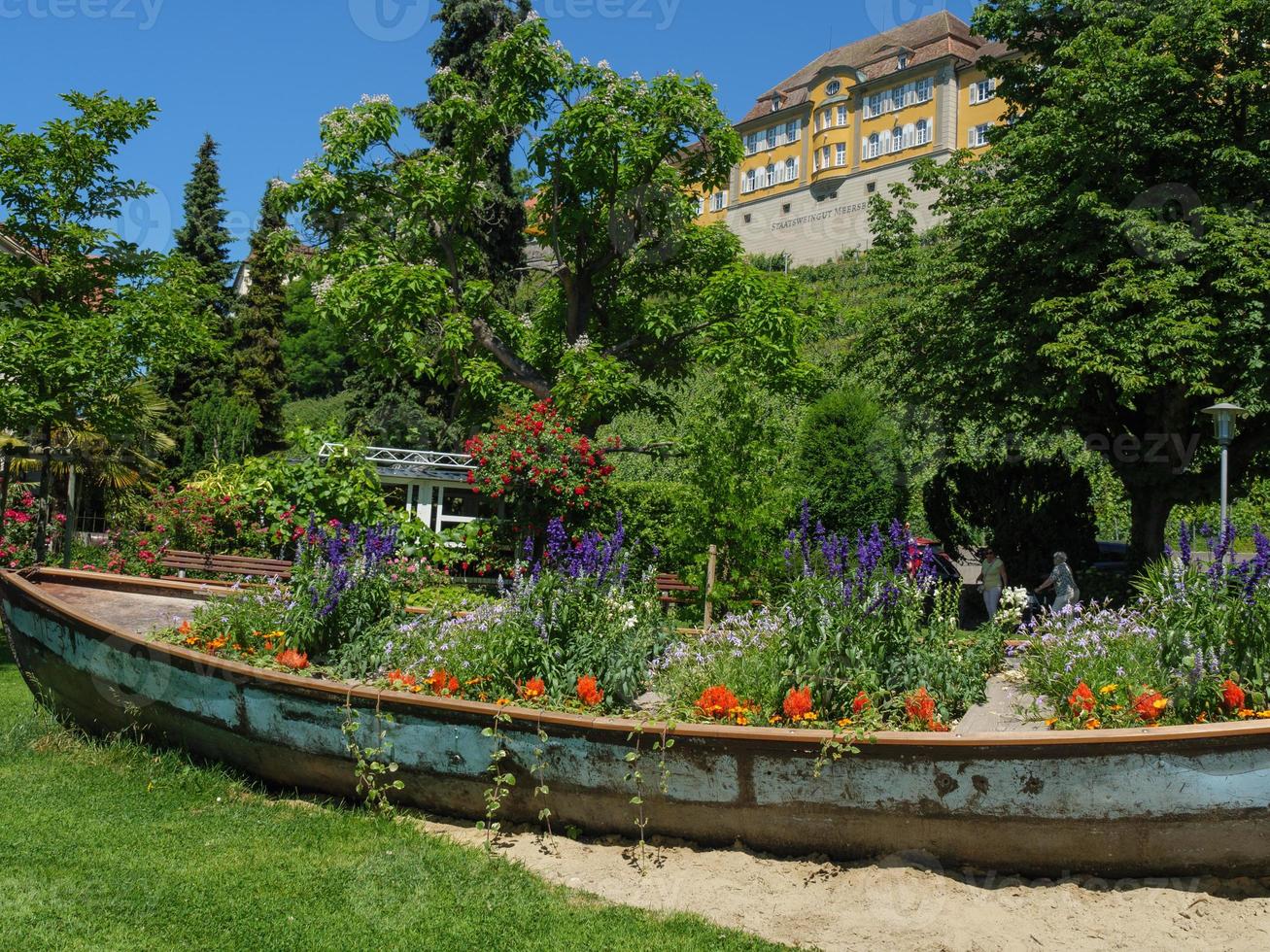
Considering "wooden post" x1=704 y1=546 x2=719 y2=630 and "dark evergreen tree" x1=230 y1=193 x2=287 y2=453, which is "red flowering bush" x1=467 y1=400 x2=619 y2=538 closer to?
"wooden post" x1=704 y1=546 x2=719 y2=630

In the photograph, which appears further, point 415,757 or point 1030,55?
point 1030,55

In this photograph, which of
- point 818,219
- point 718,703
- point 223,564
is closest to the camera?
point 718,703

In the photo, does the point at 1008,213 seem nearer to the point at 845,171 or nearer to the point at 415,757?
the point at 415,757

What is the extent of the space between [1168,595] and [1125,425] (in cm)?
1164

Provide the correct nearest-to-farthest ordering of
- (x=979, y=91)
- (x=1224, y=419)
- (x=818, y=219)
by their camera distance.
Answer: (x=1224, y=419) → (x=979, y=91) → (x=818, y=219)

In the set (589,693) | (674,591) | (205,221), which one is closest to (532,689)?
(589,693)

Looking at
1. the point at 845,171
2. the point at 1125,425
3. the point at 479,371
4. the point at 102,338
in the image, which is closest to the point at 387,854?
the point at 102,338

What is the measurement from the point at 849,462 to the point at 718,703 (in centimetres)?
1241

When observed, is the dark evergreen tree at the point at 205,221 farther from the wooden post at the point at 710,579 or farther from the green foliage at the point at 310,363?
the wooden post at the point at 710,579

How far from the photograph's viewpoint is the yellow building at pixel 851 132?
56.6 metres

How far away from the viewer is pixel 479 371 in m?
15.8

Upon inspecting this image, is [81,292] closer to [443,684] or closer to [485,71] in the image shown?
[443,684]

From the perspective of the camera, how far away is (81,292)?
1355cm

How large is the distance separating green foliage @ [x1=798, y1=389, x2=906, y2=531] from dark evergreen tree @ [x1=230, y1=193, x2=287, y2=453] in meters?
19.6
